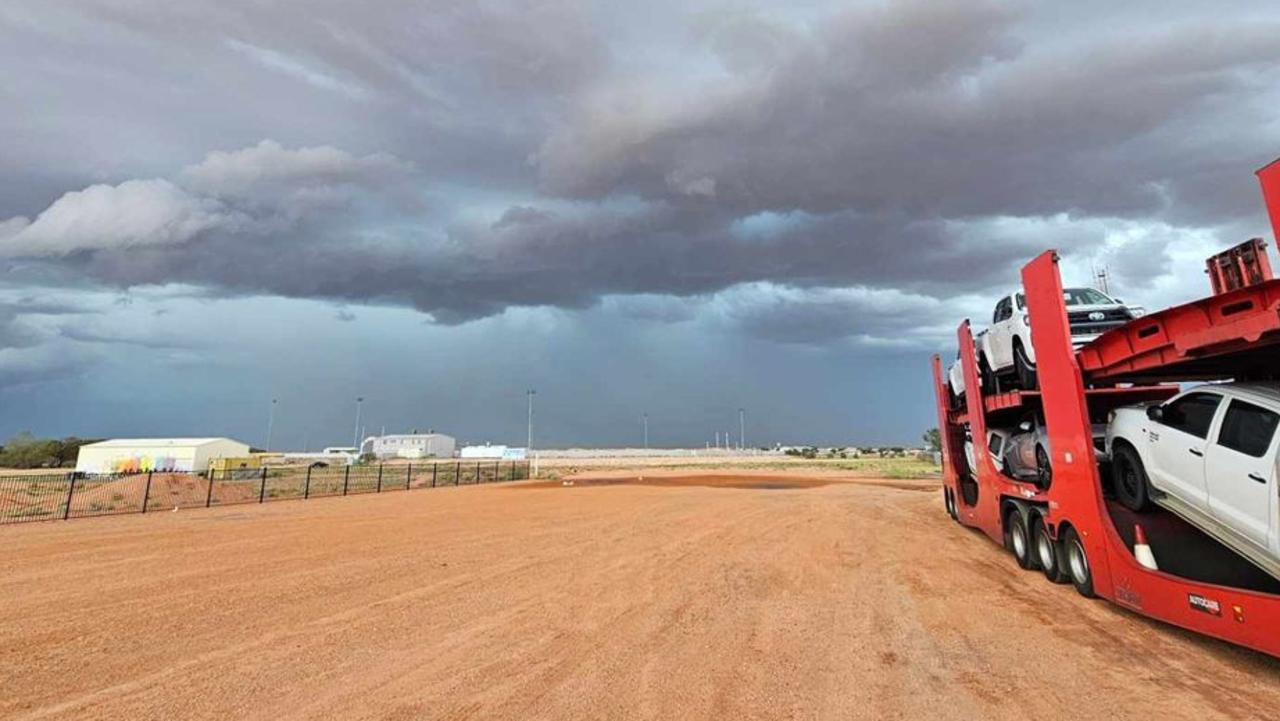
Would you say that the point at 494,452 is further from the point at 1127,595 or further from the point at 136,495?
the point at 1127,595

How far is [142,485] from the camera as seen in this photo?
3034 cm

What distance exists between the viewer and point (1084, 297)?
10.0m

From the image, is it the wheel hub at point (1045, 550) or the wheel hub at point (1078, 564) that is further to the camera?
the wheel hub at point (1045, 550)

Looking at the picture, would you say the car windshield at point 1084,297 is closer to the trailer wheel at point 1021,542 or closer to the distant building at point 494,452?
the trailer wheel at point 1021,542

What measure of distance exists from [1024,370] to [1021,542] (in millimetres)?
2731

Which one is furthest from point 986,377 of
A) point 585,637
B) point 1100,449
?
point 585,637

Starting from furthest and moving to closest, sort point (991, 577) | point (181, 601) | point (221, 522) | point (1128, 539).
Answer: point (221, 522) < point (991, 577) < point (181, 601) < point (1128, 539)

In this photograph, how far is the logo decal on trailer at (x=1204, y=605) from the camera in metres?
5.76

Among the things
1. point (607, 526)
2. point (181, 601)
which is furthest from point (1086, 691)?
point (607, 526)

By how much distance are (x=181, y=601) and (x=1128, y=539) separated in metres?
11.8

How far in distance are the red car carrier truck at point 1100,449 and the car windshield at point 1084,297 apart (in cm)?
116

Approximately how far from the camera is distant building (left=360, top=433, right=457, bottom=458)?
144 meters

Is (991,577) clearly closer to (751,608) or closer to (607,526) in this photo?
(751,608)

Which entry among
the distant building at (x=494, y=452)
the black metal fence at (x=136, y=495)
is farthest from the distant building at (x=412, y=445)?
the black metal fence at (x=136, y=495)
